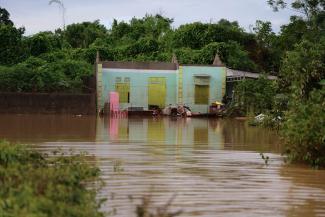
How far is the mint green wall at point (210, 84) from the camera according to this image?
39500mm

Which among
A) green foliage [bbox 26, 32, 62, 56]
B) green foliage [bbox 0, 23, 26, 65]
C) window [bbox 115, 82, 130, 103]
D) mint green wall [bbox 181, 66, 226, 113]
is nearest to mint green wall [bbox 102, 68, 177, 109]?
window [bbox 115, 82, 130, 103]

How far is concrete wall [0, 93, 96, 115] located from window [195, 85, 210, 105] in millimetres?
6996

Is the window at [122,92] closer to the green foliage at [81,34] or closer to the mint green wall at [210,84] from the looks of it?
the mint green wall at [210,84]

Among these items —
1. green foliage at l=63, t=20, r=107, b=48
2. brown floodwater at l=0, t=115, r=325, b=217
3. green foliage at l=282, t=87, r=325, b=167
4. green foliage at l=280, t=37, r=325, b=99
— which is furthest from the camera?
green foliage at l=63, t=20, r=107, b=48

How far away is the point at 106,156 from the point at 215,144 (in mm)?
4917

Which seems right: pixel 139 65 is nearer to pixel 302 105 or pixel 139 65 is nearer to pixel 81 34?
pixel 81 34

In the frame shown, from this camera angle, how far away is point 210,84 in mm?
39719

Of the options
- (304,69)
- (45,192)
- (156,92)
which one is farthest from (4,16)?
(45,192)

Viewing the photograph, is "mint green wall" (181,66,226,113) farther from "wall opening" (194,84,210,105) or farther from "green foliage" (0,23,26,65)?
"green foliage" (0,23,26,65)

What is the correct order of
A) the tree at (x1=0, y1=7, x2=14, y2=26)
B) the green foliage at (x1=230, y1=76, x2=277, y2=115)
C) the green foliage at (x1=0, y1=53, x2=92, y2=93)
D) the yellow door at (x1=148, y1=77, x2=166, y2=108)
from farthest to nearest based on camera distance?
the tree at (x1=0, y1=7, x2=14, y2=26), the yellow door at (x1=148, y1=77, x2=166, y2=108), the green foliage at (x1=0, y1=53, x2=92, y2=93), the green foliage at (x1=230, y1=76, x2=277, y2=115)

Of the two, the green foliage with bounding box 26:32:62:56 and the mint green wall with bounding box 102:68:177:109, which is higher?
the green foliage with bounding box 26:32:62:56

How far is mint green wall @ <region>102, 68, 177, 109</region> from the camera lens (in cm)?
3882

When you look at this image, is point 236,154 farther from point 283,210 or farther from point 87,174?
point 87,174

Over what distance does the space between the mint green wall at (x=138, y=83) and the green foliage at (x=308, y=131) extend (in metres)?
26.9
